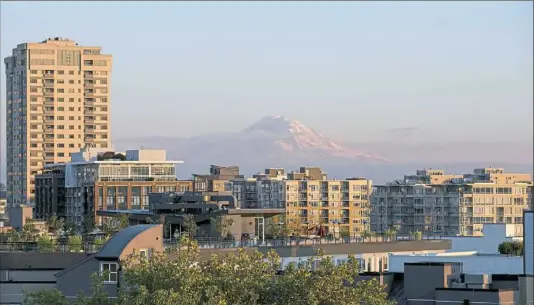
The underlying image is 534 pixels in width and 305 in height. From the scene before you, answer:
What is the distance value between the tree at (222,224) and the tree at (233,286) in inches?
1767

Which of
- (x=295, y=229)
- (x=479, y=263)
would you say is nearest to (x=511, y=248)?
(x=479, y=263)

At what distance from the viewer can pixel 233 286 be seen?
44.8 m

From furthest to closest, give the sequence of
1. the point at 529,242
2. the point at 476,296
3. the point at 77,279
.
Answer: the point at 529,242 < the point at 77,279 < the point at 476,296

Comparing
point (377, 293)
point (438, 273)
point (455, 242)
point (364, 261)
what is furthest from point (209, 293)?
point (455, 242)

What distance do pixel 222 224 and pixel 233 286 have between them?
164 feet

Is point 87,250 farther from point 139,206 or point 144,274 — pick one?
point 139,206

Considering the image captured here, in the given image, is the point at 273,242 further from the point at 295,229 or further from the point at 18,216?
the point at 18,216

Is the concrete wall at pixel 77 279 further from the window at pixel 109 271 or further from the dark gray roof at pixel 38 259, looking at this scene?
the dark gray roof at pixel 38 259

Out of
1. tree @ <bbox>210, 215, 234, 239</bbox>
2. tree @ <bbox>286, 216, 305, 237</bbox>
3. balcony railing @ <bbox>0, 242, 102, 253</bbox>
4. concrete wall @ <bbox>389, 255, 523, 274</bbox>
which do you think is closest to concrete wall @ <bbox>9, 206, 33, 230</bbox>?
tree @ <bbox>286, 216, 305, 237</bbox>

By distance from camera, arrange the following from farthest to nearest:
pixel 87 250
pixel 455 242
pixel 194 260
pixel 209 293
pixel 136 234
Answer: pixel 455 242 → pixel 87 250 → pixel 136 234 → pixel 194 260 → pixel 209 293

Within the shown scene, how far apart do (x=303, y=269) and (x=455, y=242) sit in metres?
50.0

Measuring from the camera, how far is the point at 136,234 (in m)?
53.4

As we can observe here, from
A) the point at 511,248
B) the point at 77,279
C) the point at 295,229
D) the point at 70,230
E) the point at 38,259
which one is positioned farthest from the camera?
the point at 295,229

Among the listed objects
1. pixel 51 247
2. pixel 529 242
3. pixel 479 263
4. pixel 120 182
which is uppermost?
pixel 120 182
